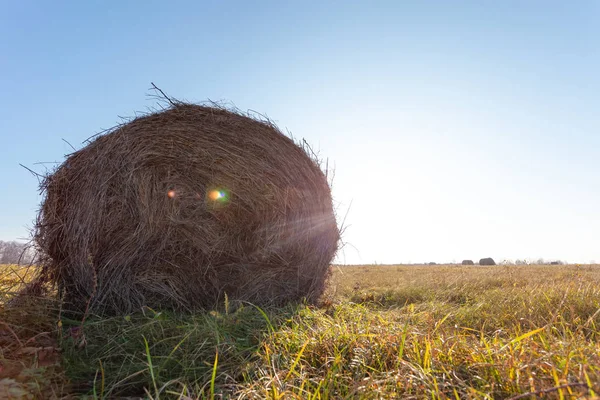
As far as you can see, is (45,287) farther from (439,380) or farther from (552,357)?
(552,357)

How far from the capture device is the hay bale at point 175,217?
3.40m

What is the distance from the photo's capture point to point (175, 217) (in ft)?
11.4

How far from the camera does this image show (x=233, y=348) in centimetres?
215

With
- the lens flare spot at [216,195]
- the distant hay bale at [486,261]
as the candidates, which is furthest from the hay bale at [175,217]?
the distant hay bale at [486,261]

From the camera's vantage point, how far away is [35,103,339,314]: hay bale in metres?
3.40

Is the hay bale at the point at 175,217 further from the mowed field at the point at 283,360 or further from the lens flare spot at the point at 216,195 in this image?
the mowed field at the point at 283,360

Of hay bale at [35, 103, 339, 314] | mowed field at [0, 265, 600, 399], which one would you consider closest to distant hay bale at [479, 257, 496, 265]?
mowed field at [0, 265, 600, 399]

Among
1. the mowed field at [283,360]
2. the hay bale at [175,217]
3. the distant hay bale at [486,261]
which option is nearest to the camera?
the mowed field at [283,360]

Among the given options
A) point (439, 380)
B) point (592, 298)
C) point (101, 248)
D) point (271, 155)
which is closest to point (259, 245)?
point (271, 155)

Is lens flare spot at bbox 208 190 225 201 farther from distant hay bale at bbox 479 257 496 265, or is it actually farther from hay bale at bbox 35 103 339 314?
distant hay bale at bbox 479 257 496 265

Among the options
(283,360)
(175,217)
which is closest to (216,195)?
(175,217)

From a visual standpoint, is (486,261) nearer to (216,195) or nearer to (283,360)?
(216,195)

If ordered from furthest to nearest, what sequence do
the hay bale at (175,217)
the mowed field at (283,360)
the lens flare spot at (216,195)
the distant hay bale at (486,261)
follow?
the distant hay bale at (486,261)
the lens flare spot at (216,195)
the hay bale at (175,217)
the mowed field at (283,360)

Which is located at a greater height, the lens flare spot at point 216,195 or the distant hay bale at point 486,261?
the lens flare spot at point 216,195
